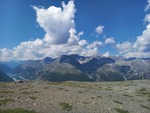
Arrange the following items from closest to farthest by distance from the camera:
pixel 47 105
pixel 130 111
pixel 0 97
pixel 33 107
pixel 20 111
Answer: pixel 20 111
pixel 33 107
pixel 47 105
pixel 0 97
pixel 130 111

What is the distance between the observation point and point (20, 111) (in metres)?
22.5

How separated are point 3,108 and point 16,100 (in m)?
4.51

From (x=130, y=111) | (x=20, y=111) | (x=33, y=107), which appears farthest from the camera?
(x=130, y=111)

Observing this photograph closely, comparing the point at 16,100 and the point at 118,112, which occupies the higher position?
the point at 16,100

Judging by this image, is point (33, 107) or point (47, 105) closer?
point (33, 107)

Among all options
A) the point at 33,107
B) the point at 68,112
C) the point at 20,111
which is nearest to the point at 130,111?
the point at 68,112

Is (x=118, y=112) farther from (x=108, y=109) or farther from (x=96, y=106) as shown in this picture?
(x=96, y=106)

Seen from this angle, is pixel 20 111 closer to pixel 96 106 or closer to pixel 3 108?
pixel 3 108

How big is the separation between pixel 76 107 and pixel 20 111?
8.78 metres

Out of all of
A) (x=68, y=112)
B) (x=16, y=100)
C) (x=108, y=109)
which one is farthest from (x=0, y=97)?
(x=108, y=109)

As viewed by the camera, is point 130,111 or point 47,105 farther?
point 130,111

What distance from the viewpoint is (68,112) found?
83.3 ft

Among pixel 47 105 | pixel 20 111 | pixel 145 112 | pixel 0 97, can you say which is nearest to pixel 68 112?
pixel 47 105

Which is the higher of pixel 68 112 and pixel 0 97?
pixel 0 97
